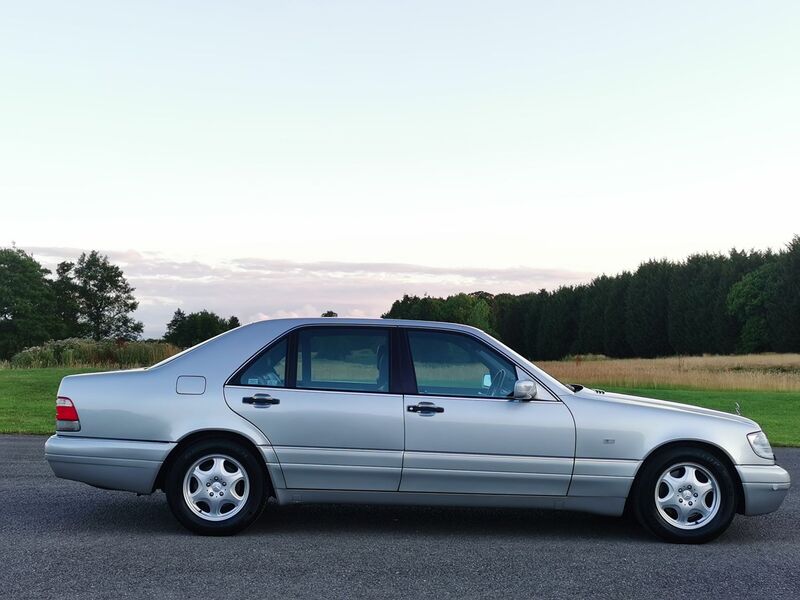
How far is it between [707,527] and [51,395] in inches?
747

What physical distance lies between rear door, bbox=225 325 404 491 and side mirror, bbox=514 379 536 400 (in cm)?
85

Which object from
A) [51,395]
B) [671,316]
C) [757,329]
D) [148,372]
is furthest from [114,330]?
[148,372]

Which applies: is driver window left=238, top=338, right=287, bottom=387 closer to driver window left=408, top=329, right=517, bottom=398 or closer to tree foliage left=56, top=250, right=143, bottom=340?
driver window left=408, top=329, right=517, bottom=398

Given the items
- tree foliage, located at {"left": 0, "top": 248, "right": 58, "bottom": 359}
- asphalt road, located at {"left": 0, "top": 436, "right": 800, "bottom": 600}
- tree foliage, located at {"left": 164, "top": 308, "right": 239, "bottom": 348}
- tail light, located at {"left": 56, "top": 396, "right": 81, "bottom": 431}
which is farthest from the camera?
tree foliage, located at {"left": 0, "top": 248, "right": 58, "bottom": 359}

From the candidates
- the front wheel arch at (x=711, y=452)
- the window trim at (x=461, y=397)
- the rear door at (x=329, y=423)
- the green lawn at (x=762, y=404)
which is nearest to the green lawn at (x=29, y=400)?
the rear door at (x=329, y=423)

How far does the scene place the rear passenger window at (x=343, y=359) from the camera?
682cm

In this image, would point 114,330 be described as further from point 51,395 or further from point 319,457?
point 319,457

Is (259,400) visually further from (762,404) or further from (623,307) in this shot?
(623,307)

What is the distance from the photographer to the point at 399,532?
6922mm

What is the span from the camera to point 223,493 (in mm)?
6645

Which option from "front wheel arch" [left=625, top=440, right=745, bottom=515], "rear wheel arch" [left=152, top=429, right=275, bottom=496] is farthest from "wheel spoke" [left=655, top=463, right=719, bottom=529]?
"rear wheel arch" [left=152, top=429, right=275, bottom=496]

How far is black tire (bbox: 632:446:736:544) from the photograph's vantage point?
6.67 meters

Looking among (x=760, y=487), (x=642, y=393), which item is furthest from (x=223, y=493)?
(x=642, y=393)

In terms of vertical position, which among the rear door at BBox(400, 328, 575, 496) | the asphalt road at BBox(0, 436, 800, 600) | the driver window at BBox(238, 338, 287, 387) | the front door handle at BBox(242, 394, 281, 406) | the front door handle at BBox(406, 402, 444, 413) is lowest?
the asphalt road at BBox(0, 436, 800, 600)
